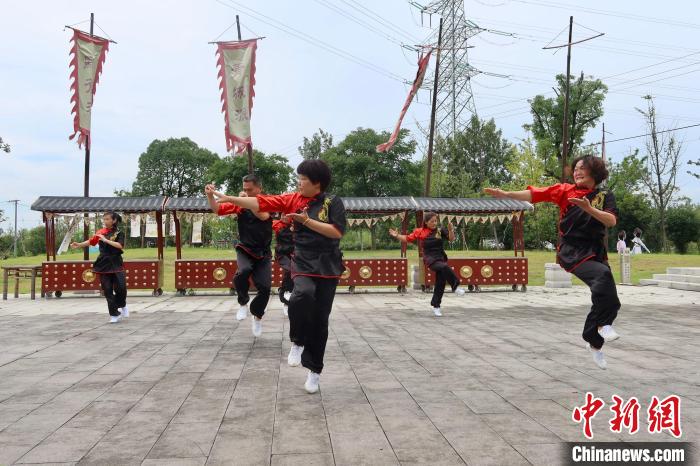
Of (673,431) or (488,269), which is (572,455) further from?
(488,269)

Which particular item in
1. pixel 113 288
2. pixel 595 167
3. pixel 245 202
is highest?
pixel 595 167

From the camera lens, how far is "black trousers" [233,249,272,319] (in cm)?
779

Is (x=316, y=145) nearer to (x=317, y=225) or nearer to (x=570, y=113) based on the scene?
(x=570, y=113)

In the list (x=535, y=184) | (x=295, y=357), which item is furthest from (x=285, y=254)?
(x=535, y=184)

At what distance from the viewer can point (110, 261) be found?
977 cm

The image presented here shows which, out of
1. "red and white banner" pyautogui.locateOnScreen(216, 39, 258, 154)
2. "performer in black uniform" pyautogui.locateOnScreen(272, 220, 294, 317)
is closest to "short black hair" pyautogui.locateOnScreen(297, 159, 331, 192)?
"performer in black uniform" pyautogui.locateOnScreen(272, 220, 294, 317)

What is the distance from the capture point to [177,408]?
427 cm

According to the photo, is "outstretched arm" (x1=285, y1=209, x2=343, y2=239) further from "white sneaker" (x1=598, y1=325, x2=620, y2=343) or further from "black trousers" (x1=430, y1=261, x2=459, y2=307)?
"black trousers" (x1=430, y1=261, x2=459, y2=307)

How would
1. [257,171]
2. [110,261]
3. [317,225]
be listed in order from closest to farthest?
[317,225] → [110,261] → [257,171]

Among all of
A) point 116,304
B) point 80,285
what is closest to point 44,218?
point 80,285

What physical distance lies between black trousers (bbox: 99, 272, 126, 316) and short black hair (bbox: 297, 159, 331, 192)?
20.9 feet

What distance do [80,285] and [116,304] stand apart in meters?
6.81

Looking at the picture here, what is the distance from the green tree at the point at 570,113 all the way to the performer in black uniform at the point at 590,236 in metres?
43.2

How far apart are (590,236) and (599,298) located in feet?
2.01
